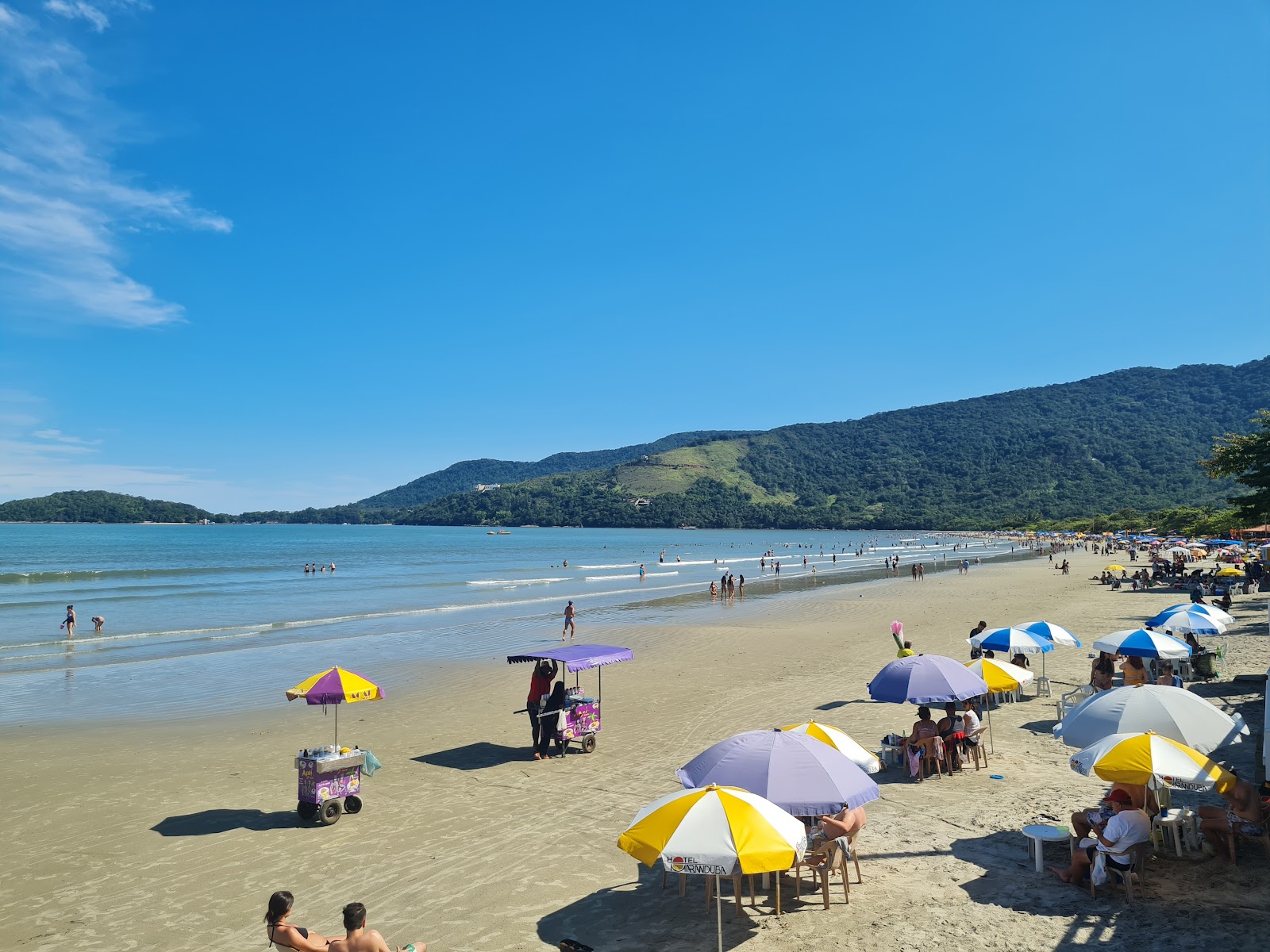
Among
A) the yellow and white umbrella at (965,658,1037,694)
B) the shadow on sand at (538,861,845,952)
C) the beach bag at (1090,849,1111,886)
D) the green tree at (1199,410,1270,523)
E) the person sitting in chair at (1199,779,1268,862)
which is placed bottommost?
the shadow on sand at (538,861,845,952)

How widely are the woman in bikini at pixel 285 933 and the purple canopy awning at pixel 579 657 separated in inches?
255

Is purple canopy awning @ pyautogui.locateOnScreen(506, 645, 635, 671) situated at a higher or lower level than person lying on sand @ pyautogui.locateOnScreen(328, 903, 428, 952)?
higher

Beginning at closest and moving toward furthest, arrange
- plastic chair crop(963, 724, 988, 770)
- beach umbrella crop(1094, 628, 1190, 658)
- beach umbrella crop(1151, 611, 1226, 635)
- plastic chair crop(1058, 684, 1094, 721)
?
plastic chair crop(963, 724, 988, 770) < beach umbrella crop(1094, 628, 1190, 658) < plastic chair crop(1058, 684, 1094, 721) < beach umbrella crop(1151, 611, 1226, 635)

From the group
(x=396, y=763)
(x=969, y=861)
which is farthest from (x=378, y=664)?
(x=969, y=861)

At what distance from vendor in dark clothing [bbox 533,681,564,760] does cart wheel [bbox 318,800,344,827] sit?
11.2 ft

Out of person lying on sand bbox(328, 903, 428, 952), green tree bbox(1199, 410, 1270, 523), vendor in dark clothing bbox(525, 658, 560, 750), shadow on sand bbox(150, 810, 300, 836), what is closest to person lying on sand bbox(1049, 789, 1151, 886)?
person lying on sand bbox(328, 903, 428, 952)

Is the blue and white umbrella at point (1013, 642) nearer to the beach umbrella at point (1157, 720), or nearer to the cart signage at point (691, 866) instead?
the beach umbrella at point (1157, 720)

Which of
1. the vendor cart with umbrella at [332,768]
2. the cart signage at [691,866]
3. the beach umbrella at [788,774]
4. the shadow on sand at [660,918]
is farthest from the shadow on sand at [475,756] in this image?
the cart signage at [691,866]

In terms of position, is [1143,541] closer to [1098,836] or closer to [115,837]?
[1098,836]

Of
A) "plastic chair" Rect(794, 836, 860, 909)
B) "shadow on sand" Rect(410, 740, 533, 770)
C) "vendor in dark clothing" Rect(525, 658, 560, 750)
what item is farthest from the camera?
"vendor in dark clothing" Rect(525, 658, 560, 750)

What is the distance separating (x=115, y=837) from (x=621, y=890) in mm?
6102

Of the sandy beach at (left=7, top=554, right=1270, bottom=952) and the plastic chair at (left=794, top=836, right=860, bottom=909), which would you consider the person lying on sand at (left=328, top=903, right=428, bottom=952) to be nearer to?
the sandy beach at (left=7, top=554, right=1270, bottom=952)

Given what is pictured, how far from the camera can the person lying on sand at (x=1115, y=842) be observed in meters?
6.89

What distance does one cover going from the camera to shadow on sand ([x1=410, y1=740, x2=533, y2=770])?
471 inches
